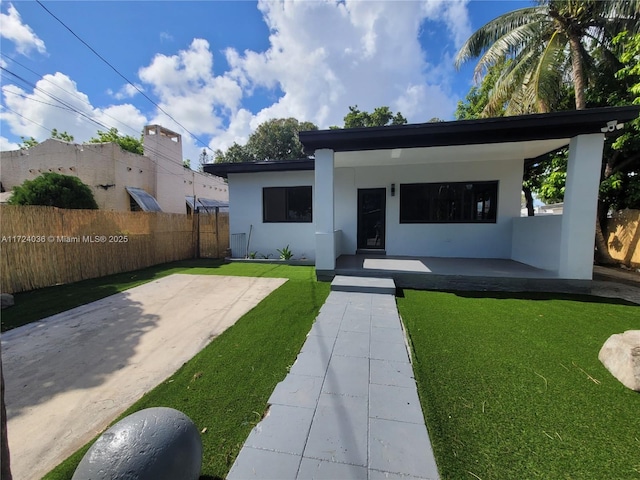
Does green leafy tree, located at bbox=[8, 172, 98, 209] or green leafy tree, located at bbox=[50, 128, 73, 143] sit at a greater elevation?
green leafy tree, located at bbox=[50, 128, 73, 143]

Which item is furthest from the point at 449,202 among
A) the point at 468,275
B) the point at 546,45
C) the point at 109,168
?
the point at 109,168

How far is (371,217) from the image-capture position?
27.8 feet

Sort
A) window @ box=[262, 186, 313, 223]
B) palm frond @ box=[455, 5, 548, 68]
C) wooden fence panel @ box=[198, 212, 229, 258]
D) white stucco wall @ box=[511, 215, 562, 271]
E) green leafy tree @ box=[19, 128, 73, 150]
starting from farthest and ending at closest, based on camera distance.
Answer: green leafy tree @ box=[19, 128, 73, 150] → wooden fence panel @ box=[198, 212, 229, 258] → window @ box=[262, 186, 313, 223] → palm frond @ box=[455, 5, 548, 68] → white stucco wall @ box=[511, 215, 562, 271]

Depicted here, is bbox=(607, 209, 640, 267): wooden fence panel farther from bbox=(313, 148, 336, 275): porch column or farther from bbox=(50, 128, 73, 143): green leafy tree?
bbox=(50, 128, 73, 143): green leafy tree

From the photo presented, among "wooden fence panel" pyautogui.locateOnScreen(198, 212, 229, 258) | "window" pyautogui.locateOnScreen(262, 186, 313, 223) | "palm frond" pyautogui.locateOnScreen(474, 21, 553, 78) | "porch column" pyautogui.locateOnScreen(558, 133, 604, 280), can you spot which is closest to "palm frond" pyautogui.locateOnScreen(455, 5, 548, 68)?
"palm frond" pyautogui.locateOnScreen(474, 21, 553, 78)

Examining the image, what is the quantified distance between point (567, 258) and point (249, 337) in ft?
20.0

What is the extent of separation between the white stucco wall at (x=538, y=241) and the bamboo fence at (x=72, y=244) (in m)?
11.0

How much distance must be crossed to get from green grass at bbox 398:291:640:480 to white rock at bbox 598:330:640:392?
0.24ft

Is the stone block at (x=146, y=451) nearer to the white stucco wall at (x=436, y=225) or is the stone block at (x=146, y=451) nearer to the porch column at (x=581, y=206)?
the porch column at (x=581, y=206)

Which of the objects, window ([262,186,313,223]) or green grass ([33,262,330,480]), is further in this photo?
window ([262,186,313,223])

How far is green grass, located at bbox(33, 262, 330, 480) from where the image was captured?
1.83 metres

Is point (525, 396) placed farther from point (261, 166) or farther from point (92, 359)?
point (261, 166)

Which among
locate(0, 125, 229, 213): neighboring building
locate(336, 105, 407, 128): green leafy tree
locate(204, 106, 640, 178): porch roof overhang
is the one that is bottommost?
locate(204, 106, 640, 178): porch roof overhang

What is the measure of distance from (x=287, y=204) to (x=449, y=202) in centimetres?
508
